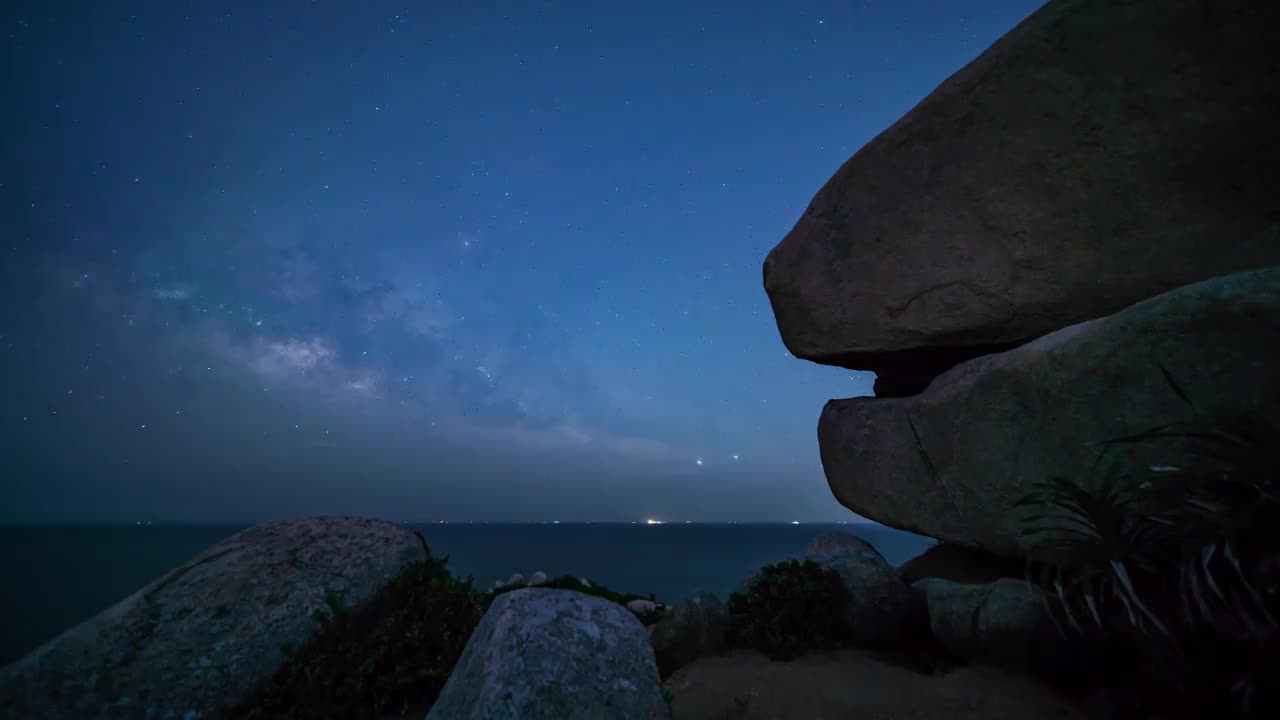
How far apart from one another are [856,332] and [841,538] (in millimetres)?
5623

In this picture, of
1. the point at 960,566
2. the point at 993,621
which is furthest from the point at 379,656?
the point at 960,566

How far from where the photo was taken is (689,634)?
8547mm

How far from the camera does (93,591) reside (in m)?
30.2

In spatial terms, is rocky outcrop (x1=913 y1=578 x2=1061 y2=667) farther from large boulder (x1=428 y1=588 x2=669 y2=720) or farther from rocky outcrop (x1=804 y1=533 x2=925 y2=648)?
large boulder (x1=428 y1=588 x2=669 y2=720)

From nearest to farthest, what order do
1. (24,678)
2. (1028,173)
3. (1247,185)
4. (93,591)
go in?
Result: 1. (24,678)
2. (1247,185)
3. (1028,173)
4. (93,591)

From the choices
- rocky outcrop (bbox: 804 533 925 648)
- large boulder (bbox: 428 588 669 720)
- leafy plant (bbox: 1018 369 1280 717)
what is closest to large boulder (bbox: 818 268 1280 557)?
leafy plant (bbox: 1018 369 1280 717)

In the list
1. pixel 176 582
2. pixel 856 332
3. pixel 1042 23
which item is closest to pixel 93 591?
pixel 176 582

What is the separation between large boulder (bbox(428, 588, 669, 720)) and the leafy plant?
11.6 ft

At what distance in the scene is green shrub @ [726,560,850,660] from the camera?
809cm

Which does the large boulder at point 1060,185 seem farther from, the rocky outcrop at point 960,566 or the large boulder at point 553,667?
the large boulder at point 553,667

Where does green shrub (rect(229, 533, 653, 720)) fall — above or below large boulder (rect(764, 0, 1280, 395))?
below

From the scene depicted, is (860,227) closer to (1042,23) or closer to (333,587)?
(1042,23)

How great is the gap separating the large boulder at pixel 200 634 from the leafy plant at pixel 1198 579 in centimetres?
721

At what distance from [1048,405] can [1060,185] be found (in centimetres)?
430
